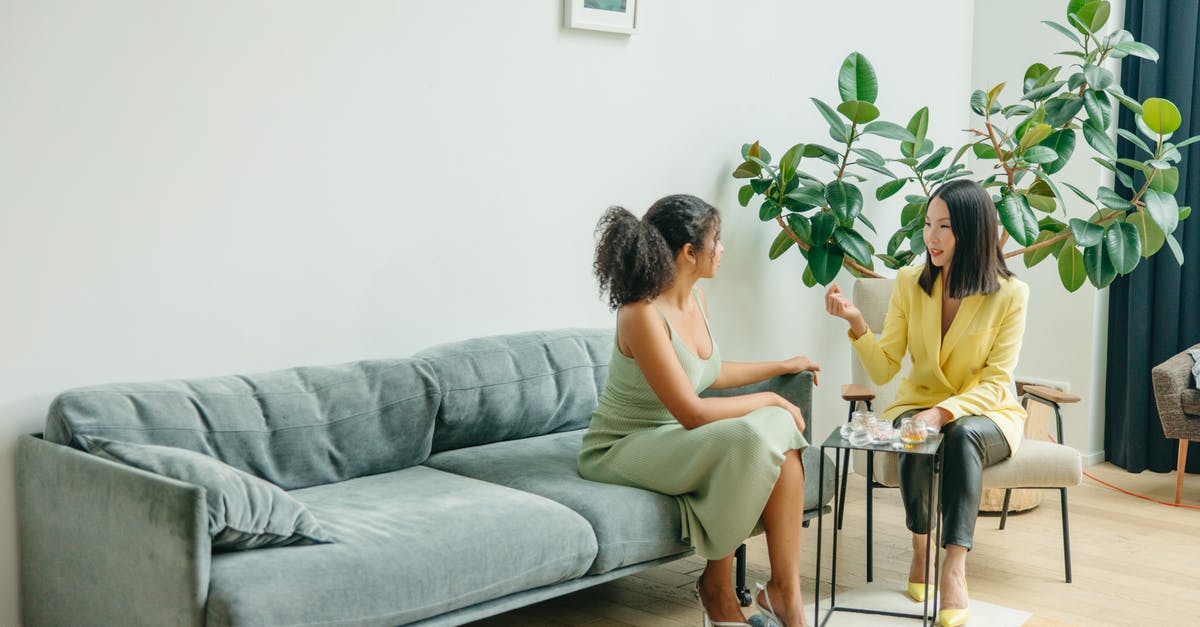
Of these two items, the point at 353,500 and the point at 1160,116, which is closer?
the point at 353,500

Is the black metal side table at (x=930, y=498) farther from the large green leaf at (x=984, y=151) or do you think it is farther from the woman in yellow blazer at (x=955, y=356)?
the large green leaf at (x=984, y=151)

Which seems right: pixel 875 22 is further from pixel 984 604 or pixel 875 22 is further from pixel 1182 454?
pixel 984 604

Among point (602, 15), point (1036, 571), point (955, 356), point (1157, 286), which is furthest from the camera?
point (1157, 286)

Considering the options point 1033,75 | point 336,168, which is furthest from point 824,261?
point 336,168

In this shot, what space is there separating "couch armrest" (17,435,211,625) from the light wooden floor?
3.34 feet

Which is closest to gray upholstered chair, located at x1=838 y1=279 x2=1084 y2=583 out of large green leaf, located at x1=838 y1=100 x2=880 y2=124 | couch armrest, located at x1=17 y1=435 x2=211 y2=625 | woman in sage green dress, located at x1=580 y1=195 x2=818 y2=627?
woman in sage green dress, located at x1=580 y1=195 x2=818 y2=627

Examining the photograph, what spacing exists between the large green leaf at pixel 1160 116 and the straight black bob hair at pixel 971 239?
118 cm

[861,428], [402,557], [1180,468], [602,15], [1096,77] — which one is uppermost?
[602,15]

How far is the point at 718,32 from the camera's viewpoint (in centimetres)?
414

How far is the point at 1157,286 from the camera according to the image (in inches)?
194

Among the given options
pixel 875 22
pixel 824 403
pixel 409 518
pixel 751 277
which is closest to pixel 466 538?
pixel 409 518

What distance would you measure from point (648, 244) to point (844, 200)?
1369 millimetres

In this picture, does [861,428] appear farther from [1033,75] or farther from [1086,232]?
[1033,75]

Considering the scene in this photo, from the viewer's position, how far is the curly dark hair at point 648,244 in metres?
2.95
